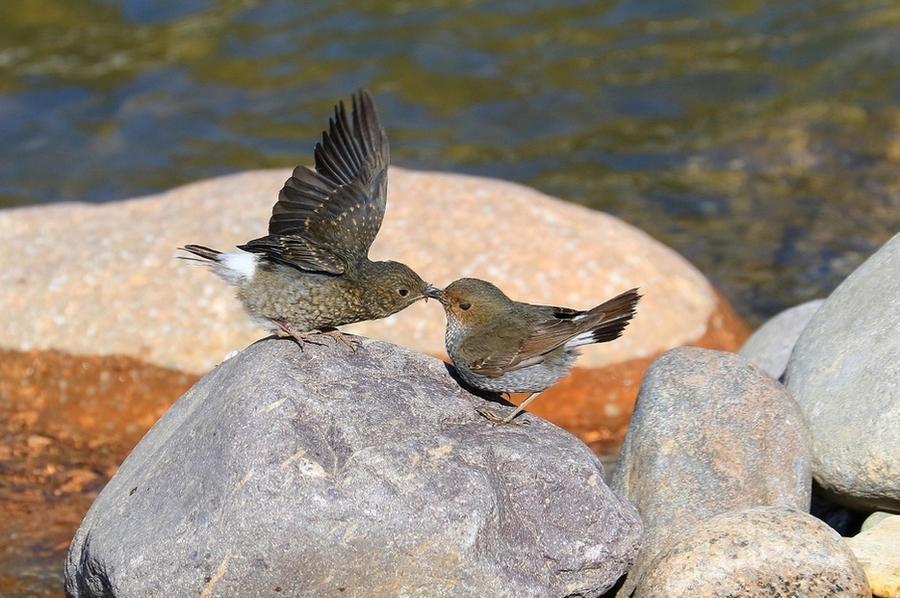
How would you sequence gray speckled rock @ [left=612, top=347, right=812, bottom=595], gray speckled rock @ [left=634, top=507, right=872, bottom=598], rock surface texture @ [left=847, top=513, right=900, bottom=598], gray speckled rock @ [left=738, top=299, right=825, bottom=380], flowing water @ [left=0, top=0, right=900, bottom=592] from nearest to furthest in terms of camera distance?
1. gray speckled rock @ [left=634, top=507, right=872, bottom=598]
2. rock surface texture @ [left=847, top=513, right=900, bottom=598]
3. gray speckled rock @ [left=612, top=347, right=812, bottom=595]
4. gray speckled rock @ [left=738, top=299, right=825, bottom=380]
5. flowing water @ [left=0, top=0, right=900, bottom=592]

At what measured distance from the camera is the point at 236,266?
6.12 m

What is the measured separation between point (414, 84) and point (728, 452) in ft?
34.4

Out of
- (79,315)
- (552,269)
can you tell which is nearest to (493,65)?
(552,269)

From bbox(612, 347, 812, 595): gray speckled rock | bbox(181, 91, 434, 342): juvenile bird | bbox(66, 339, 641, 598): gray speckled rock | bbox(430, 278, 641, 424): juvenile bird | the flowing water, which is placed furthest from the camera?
the flowing water

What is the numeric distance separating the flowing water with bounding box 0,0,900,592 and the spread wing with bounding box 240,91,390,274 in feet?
17.5

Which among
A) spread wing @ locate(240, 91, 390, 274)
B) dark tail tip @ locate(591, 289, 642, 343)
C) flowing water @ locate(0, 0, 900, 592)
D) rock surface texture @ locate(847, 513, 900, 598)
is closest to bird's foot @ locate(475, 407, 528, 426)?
dark tail tip @ locate(591, 289, 642, 343)

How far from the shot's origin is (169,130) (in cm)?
1436

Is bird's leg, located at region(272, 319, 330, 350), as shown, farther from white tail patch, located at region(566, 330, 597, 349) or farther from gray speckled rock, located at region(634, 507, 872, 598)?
gray speckled rock, located at region(634, 507, 872, 598)

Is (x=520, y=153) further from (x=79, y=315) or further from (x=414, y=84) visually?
(x=79, y=315)

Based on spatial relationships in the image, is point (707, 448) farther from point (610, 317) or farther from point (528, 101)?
point (528, 101)

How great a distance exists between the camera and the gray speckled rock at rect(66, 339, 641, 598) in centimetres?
450

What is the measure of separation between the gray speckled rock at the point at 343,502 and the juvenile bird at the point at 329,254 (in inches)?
24.1

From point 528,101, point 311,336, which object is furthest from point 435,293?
point 528,101

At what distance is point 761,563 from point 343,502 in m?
1.78
